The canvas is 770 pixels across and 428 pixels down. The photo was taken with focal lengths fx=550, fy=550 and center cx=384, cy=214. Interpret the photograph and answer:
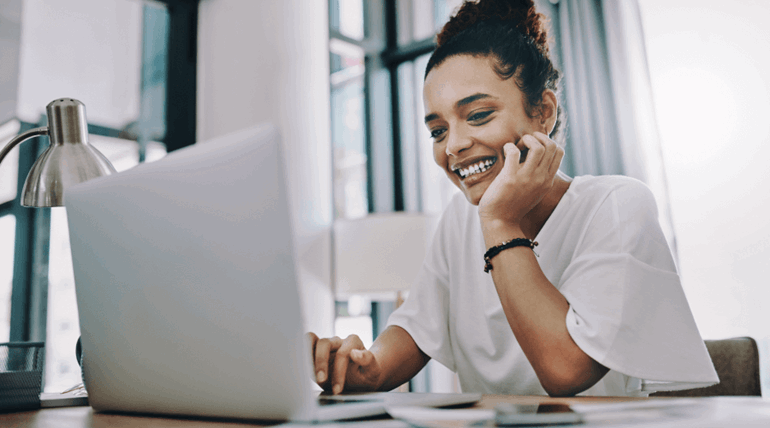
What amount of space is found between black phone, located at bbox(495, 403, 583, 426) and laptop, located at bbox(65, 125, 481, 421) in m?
0.07

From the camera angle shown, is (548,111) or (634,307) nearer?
(634,307)

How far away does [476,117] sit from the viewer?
1114mm

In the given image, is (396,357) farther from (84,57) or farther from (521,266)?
(84,57)

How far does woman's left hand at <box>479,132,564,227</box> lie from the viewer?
37.3 inches

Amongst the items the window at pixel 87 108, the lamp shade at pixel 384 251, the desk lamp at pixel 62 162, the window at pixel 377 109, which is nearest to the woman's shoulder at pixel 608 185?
the desk lamp at pixel 62 162

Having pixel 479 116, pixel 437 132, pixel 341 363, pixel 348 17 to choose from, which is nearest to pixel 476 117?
pixel 479 116

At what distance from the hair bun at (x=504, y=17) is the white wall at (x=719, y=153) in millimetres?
1725

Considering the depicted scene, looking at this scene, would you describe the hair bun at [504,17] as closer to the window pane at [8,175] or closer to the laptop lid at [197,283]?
the laptop lid at [197,283]

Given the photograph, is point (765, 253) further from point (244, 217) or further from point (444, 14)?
point (244, 217)

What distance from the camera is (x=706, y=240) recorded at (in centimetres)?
249

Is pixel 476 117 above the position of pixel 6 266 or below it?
above

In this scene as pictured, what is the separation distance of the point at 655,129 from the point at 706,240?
562 millimetres

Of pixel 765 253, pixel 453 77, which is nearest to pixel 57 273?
pixel 453 77

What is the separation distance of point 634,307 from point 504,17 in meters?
0.70
